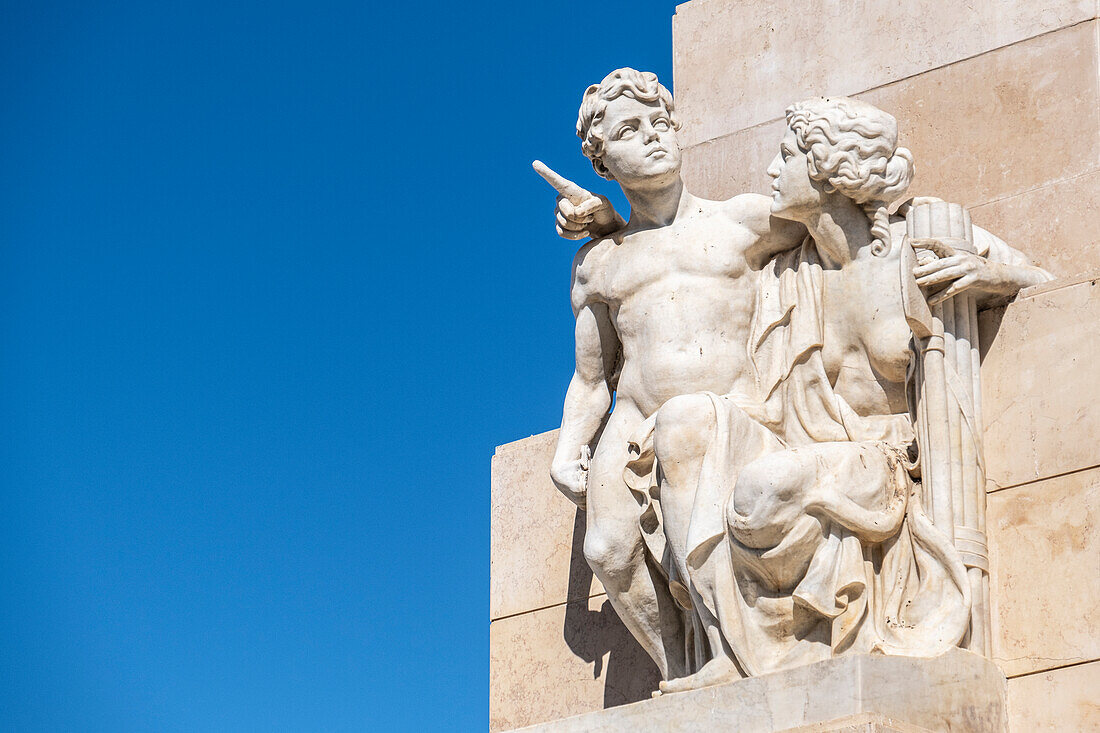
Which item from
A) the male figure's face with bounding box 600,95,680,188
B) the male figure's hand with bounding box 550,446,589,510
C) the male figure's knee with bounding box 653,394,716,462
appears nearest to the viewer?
the male figure's knee with bounding box 653,394,716,462

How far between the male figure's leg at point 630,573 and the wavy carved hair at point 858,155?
60.0 inches

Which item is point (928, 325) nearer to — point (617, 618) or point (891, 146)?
point (891, 146)

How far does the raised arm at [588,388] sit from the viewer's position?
31.5 feet

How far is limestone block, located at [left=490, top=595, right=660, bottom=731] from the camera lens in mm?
9867

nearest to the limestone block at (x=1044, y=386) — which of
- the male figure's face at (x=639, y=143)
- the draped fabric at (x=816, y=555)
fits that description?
the draped fabric at (x=816, y=555)

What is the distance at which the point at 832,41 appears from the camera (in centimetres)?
1059

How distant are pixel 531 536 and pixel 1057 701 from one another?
3.39 meters

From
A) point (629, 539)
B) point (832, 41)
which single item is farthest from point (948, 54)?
point (629, 539)

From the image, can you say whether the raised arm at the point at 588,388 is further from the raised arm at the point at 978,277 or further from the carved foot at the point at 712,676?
the raised arm at the point at 978,277

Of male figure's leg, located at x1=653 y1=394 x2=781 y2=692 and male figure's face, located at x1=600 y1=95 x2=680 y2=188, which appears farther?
male figure's face, located at x1=600 y1=95 x2=680 y2=188

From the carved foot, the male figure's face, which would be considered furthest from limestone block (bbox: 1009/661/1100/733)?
the male figure's face

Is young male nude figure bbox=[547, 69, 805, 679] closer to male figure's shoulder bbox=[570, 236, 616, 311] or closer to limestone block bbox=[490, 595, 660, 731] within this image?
male figure's shoulder bbox=[570, 236, 616, 311]

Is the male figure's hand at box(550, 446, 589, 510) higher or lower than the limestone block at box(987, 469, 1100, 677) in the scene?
higher

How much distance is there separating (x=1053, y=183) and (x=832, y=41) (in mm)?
1775
